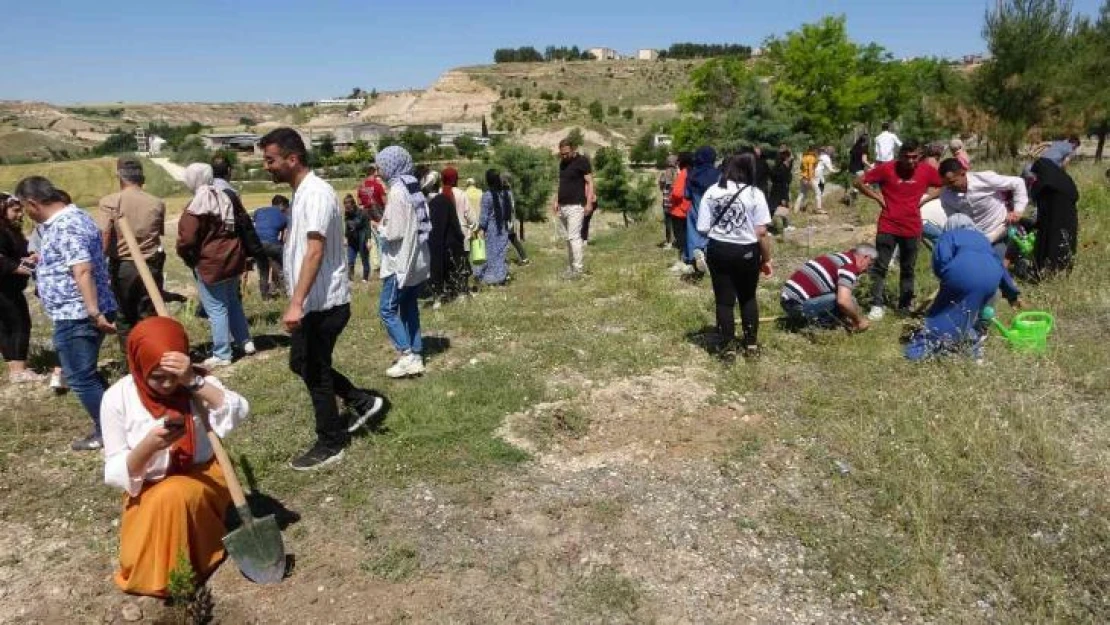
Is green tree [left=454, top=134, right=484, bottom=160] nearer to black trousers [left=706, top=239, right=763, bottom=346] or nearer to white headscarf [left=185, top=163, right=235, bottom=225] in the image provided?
white headscarf [left=185, top=163, right=235, bottom=225]

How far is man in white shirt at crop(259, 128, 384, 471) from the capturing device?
389 cm

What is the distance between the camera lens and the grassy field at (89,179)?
195ft

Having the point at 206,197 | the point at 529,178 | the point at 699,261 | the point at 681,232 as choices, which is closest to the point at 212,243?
the point at 206,197

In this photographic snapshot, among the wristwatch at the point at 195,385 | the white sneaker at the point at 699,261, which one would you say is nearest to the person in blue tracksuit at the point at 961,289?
the white sneaker at the point at 699,261

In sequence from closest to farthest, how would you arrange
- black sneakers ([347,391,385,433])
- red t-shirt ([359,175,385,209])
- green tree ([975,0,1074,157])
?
black sneakers ([347,391,385,433]) < red t-shirt ([359,175,385,209]) < green tree ([975,0,1074,157])

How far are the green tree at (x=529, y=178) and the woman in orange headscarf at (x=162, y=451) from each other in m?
→ 22.0

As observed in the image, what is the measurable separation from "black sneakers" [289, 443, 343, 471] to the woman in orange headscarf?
1007 millimetres

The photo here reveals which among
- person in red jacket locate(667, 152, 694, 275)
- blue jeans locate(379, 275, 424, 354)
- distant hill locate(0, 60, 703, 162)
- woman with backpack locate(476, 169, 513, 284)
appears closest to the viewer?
blue jeans locate(379, 275, 424, 354)

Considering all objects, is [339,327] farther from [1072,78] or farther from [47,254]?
[1072,78]

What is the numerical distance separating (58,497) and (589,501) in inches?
129

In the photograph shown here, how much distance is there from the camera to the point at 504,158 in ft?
87.5

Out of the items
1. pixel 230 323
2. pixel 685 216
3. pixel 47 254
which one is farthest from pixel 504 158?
pixel 47 254

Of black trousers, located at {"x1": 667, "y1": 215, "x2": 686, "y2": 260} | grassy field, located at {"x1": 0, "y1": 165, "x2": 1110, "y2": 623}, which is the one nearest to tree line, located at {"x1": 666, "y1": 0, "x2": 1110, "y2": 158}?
black trousers, located at {"x1": 667, "y1": 215, "x2": 686, "y2": 260}

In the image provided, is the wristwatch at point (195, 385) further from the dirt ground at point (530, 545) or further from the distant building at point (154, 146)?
the distant building at point (154, 146)
